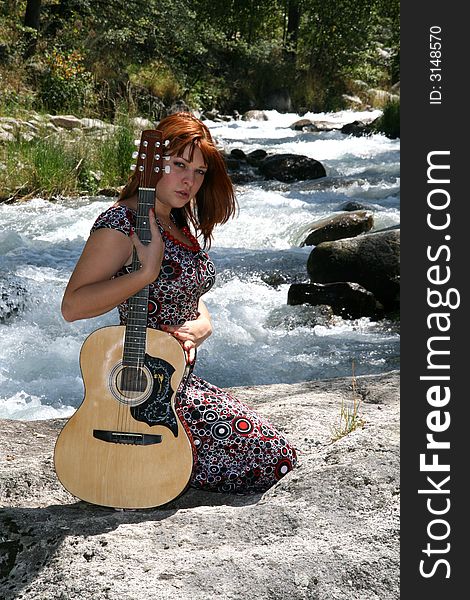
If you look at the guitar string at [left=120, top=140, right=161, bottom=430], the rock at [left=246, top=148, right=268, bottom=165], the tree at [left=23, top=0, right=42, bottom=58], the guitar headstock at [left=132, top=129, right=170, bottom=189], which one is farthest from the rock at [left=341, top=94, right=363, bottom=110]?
the guitar string at [left=120, top=140, right=161, bottom=430]

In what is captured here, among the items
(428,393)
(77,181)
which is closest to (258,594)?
(428,393)

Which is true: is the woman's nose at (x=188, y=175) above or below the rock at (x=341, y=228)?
above

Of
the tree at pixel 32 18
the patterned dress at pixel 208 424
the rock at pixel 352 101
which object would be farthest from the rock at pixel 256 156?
the patterned dress at pixel 208 424

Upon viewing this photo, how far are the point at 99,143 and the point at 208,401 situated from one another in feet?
31.7

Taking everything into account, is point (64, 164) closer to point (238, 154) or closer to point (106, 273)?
point (238, 154)

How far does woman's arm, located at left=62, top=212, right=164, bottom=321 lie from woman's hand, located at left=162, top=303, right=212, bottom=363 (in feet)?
1.09

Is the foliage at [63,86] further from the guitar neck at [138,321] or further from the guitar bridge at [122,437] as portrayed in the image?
the guitar bridge at [122,437]

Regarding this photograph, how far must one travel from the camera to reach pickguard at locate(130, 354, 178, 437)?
3.01 meters

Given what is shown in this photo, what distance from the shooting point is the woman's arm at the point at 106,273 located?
9.50 ft

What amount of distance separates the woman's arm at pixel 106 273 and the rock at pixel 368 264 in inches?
219

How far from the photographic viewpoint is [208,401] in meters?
3.30

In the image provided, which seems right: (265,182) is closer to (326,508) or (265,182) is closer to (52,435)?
(52,435)

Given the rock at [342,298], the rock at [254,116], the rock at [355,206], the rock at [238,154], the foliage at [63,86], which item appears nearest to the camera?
the rock at [342,298]

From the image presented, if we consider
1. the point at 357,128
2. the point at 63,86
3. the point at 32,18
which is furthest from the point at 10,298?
the point at 357,128
